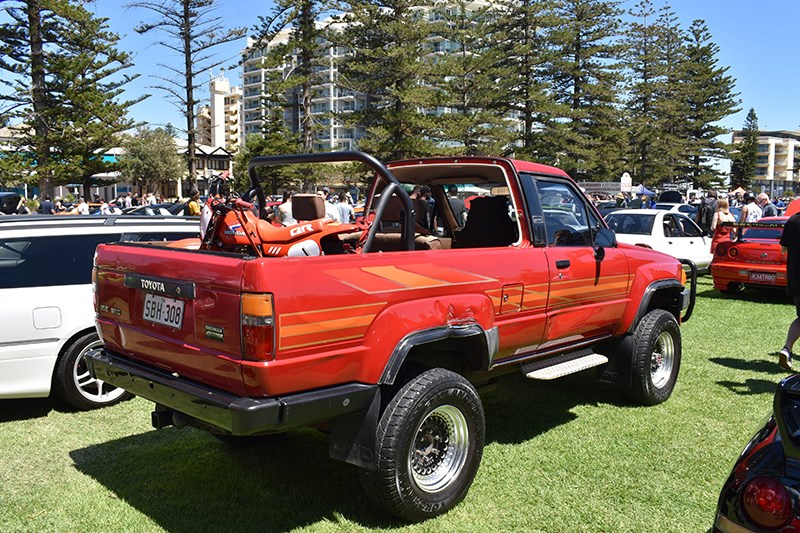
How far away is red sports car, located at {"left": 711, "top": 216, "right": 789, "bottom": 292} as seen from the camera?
10992 mm

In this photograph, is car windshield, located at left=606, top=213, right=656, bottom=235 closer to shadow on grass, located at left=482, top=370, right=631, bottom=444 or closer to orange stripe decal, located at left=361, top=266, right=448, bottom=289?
shadow on grass, located at left=482, top=370, right=631, bottom=444

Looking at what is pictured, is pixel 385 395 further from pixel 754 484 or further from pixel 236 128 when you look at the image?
pixel 236 128

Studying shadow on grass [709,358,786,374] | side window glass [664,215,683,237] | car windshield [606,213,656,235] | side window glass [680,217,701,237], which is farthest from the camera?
side window glass [680,217,701,237]

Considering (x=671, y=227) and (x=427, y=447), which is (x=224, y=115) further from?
(x=427, y=447)

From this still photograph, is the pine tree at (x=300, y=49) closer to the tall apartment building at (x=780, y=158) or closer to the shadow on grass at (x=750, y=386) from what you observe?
the shadow on grass at (x=750, y=386)

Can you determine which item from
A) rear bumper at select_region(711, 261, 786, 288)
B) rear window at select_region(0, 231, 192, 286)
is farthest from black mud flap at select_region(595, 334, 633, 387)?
rear bumper at select_region(711, 261, 786, 288)

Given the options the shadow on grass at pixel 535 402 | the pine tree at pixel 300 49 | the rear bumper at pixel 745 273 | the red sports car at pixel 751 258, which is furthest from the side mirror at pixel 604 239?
the pine tree at pixel 300 49

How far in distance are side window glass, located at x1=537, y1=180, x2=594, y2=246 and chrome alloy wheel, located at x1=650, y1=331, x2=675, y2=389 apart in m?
1.44

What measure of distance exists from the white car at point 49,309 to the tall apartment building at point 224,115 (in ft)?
414

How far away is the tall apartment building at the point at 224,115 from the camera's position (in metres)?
130

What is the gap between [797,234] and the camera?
6105 millimetres

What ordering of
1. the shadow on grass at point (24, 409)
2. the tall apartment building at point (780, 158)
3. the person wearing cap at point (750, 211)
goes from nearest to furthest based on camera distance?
the shadow on grass at point (24, 409) → the person wearing cap at point (750, 211) → the tall apartment building at point (780, 158)

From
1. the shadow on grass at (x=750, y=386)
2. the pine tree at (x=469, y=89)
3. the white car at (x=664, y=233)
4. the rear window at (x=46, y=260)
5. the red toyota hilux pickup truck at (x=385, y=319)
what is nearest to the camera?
the red toyota hilux pickup truck at (x=385, y=319)

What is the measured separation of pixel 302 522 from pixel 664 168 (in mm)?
58807
